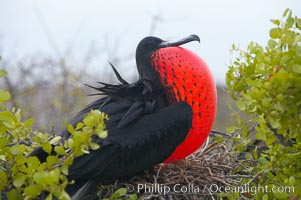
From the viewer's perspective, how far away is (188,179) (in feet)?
5.46

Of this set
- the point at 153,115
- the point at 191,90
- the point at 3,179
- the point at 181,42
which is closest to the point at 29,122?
the point at 3,179

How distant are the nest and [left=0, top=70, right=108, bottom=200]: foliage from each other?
32cm

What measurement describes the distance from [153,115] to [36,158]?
517 millimetres

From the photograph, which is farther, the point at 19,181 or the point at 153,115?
the point at 153,115

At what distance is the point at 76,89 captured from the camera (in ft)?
17.4

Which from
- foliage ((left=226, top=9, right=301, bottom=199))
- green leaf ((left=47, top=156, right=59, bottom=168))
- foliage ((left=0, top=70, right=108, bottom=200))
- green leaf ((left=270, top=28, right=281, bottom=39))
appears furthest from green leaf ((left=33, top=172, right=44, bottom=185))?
green leaf ((left=270, top=28, right=281, bottom=39))

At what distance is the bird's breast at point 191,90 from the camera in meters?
1.64

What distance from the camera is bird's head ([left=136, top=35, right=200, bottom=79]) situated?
1.73 meters

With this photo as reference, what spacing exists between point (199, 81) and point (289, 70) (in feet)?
1.84

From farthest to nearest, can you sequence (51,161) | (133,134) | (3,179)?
1. (133,134)
2. (3,179)
3. (51,161)

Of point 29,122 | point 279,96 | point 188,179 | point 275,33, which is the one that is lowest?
point 188,179

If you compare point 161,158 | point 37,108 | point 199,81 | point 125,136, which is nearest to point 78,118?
point 125,136

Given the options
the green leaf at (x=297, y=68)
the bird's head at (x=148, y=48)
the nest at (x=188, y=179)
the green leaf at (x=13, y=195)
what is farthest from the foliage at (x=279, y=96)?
the green leaf at (x=13, y=195)

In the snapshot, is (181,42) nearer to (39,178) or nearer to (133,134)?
(133,134)
